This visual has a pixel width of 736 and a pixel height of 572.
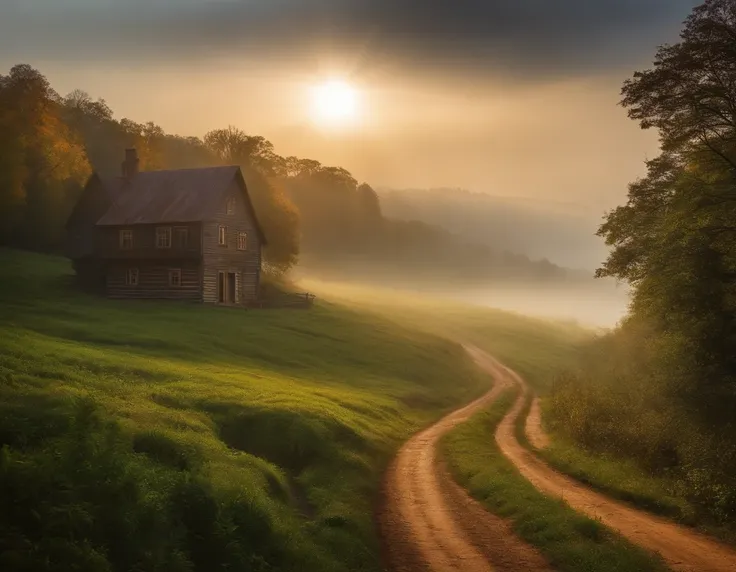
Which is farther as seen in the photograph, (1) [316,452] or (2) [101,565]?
(1) [316,452]

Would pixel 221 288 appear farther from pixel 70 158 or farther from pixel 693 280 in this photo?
pixel 693 280

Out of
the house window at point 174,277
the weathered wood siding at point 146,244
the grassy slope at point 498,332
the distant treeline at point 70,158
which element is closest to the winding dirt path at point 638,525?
the grassy slope at point 498,332

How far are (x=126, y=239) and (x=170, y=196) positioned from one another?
6.23 meters

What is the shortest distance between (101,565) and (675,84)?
2790cm

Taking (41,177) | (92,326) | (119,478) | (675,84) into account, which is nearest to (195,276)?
(92,326)

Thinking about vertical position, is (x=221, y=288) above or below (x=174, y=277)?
below

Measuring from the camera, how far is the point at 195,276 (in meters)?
63.7

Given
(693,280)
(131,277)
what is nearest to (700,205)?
(693,280)

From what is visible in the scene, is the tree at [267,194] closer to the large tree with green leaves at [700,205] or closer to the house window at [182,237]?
the house window at [182,237]

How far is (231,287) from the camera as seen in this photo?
68500 millimetres

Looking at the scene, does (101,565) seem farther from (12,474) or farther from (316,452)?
(316,452)

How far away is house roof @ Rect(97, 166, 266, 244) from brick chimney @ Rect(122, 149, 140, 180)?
768 mm

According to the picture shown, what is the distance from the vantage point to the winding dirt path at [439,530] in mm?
17516

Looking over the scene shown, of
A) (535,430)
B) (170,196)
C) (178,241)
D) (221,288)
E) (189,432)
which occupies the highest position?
(170,196)
